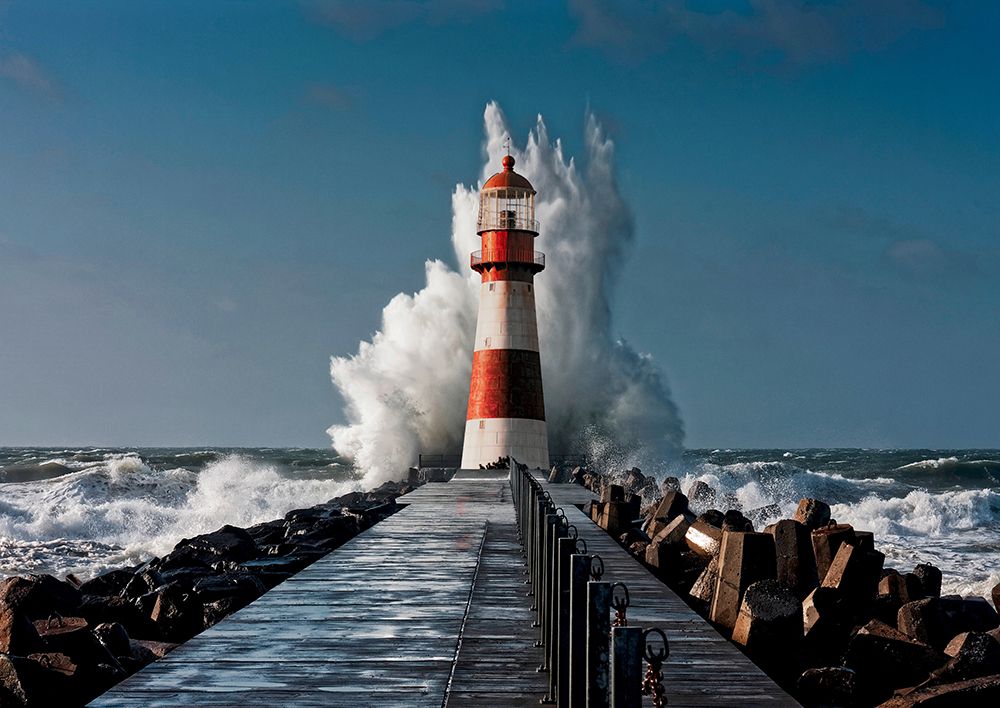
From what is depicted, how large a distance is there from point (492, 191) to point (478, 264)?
1698 mm

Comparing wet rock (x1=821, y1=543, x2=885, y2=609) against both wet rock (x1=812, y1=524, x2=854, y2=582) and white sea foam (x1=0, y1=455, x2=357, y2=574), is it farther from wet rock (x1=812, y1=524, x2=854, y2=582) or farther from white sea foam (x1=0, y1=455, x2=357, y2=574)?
white sea foam (x1=0, y1=455, x2=357, y2=574)

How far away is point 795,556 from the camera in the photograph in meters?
9.19

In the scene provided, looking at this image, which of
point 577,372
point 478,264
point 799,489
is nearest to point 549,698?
point 478,264

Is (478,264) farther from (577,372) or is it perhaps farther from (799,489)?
(799,489)

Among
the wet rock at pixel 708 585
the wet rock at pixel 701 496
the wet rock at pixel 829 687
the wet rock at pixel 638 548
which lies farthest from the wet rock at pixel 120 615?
the wet rock at pixel 701 496

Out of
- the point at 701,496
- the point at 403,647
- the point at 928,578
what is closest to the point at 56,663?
the point at 403,647

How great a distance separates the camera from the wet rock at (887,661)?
630cm

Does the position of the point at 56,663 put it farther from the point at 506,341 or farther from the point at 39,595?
the point at 506,341

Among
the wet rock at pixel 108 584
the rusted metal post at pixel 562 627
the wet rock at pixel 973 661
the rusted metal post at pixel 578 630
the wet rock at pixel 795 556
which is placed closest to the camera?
the rusted metal post at pixel 578 630

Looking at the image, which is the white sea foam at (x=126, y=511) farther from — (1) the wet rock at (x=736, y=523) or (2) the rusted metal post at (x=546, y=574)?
(2) the rusted metal post at (x=546, y=574)

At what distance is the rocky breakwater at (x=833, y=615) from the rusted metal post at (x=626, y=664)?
3067mm

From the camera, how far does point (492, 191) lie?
25141 mm

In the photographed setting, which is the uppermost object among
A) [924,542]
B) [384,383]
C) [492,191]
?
[492,191]

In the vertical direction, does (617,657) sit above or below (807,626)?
above
